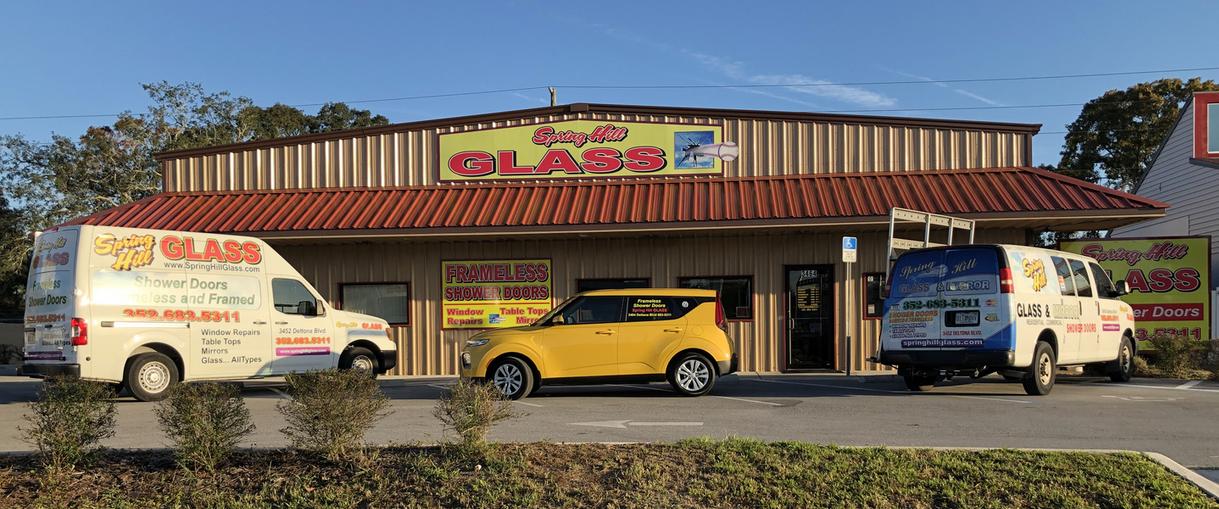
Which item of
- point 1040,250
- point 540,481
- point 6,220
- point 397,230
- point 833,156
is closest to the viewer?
point 540,481

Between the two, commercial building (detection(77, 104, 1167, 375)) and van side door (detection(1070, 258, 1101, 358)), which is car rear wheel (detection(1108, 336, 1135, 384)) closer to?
van side door (detection(1070, 258, 1101, 358))

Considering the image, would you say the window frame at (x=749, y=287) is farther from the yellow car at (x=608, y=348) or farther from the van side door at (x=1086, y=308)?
the van side door at (x=1086, y=308)

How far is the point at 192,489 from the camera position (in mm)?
6277

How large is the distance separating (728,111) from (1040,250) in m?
7.33

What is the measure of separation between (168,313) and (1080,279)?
1318 cm

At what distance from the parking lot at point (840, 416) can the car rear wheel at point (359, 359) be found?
0.67 meters

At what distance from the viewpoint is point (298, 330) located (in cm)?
1447

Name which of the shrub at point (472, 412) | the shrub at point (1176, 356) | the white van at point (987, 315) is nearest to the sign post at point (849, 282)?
the white van at point (987, 315)

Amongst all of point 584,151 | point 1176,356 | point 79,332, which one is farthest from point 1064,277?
point 79,332

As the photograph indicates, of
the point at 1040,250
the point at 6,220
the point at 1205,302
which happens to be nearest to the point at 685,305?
the point at 1040,250

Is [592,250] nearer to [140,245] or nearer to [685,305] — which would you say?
[685,305]

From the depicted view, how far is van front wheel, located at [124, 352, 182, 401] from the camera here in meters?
12.9

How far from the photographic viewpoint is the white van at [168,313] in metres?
12.4

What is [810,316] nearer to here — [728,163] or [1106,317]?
[728,163]
